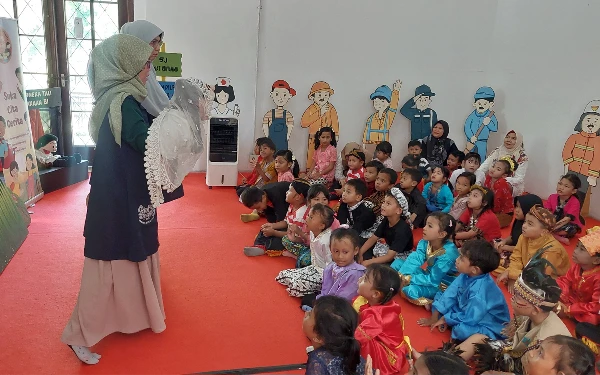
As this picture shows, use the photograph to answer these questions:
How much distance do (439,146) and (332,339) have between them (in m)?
4.60

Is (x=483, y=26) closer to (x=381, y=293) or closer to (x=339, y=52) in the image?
(x=339, y=52)

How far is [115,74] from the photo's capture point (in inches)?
84.7

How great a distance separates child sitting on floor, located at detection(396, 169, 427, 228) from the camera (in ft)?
14.3

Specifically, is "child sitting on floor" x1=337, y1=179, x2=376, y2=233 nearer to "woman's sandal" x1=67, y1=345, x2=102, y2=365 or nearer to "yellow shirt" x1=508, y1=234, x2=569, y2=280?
"yellow shirt" x1=508, y1=234, x2=569, y2=280

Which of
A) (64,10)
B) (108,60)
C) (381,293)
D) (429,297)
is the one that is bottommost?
(429,297)

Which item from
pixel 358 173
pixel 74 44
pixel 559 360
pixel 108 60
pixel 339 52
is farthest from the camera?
pixel 339 52

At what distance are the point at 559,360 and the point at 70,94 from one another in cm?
578

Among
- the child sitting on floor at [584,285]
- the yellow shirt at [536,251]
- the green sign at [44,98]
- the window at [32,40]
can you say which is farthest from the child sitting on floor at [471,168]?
the window at [32,40]

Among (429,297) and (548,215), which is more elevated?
(548,215)

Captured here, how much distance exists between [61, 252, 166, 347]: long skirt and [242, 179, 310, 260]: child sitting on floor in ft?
4.41

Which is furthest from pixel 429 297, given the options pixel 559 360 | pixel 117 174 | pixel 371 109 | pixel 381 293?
pixel 371 109

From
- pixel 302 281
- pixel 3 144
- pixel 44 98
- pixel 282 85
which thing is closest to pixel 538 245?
pixel 302 281

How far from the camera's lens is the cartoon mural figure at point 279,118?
604 cm

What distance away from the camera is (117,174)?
7.24 ft
